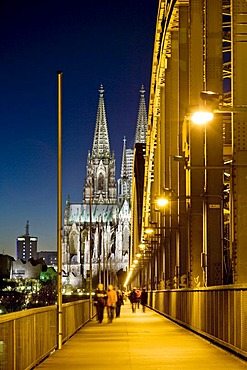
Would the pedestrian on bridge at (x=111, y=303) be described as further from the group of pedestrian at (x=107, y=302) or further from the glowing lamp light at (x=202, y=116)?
the glowing lamp light at (x=202, y=116)

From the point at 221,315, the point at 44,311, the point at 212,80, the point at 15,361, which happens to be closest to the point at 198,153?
the point at 212,80

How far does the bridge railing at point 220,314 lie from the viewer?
17.5 m

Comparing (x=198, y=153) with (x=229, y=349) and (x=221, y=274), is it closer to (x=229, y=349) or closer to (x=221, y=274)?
(x=221, y=274)

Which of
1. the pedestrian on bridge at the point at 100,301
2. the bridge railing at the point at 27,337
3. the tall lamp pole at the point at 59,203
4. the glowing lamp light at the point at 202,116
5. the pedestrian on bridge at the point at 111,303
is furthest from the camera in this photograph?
the pedestrian on bridge at the point at 100,301

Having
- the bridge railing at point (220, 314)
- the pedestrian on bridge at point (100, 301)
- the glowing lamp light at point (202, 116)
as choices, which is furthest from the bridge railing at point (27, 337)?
the pedestrian on bridge at point (100, 301)

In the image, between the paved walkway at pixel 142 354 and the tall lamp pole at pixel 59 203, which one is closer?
the paved walkway at pixel 142 354

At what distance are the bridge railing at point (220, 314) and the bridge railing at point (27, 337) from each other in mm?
3529

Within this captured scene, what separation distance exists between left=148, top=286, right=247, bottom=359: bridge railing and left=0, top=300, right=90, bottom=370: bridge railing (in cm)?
353

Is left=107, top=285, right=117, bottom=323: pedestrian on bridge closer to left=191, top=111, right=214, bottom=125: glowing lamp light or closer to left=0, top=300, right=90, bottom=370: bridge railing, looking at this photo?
left=0, top=300, right=90, bottom=370: bridge railing

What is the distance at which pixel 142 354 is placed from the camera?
62.2 feet

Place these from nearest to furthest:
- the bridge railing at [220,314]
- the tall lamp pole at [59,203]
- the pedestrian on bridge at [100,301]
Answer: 1. the bridge railing at [220,314]
2. the tall lamp pole at [59,203]
3. the pedestrian on bridge at [100,301]

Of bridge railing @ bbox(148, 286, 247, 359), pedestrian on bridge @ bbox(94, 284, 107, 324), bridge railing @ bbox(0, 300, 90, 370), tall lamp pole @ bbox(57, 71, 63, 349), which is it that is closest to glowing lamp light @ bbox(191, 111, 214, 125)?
bridge railing @ bbox(148, 286, 247, 359)

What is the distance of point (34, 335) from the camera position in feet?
54.7

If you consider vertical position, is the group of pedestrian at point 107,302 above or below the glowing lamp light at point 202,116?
below
